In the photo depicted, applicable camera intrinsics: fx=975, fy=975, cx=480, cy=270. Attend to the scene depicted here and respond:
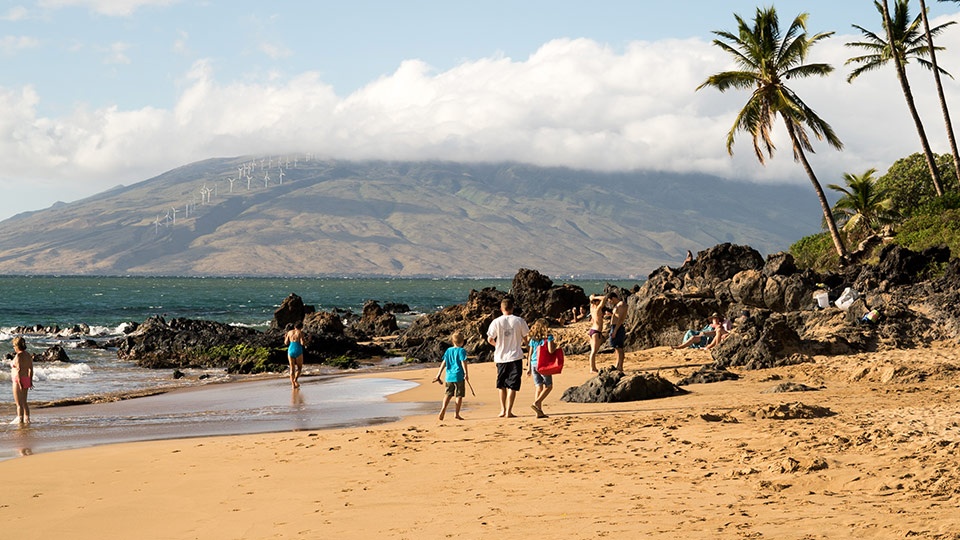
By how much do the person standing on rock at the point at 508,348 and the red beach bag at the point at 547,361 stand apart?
311 millimetres

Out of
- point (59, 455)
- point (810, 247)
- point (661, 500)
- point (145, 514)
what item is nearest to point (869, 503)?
point (661, 500)

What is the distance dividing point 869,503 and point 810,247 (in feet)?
148

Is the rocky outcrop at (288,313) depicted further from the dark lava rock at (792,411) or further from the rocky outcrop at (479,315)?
the dark lava rock at (792,411)

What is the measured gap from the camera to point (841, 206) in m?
51.8

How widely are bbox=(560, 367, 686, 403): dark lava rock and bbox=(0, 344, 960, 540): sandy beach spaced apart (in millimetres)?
1243

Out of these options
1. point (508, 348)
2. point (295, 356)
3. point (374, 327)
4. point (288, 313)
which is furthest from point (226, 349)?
point (508, 348)

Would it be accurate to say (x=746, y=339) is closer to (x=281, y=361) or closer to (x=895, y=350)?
(x=895, y=350)

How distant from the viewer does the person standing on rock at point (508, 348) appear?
44.8 ft

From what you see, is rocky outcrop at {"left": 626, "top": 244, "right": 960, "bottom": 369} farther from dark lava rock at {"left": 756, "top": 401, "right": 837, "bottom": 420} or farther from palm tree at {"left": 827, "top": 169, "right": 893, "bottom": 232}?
palm tree at {"left": 827, "top": 169, "right": 893, "bottom": 232}

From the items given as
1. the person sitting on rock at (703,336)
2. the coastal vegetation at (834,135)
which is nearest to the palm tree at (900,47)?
the coastal vegetation at (834,135)

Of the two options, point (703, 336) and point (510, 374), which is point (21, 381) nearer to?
point (510, 374)

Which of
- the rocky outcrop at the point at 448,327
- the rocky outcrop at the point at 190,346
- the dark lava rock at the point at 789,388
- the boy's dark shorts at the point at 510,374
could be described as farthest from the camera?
the rocky outcrop at the point at 448,327

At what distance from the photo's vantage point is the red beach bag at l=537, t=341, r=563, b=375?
13.8 meters

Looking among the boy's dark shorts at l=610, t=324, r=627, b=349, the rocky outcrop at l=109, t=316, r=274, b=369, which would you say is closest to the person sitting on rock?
the boy's dark shorts at l=610, t=324, r=627, b=349
